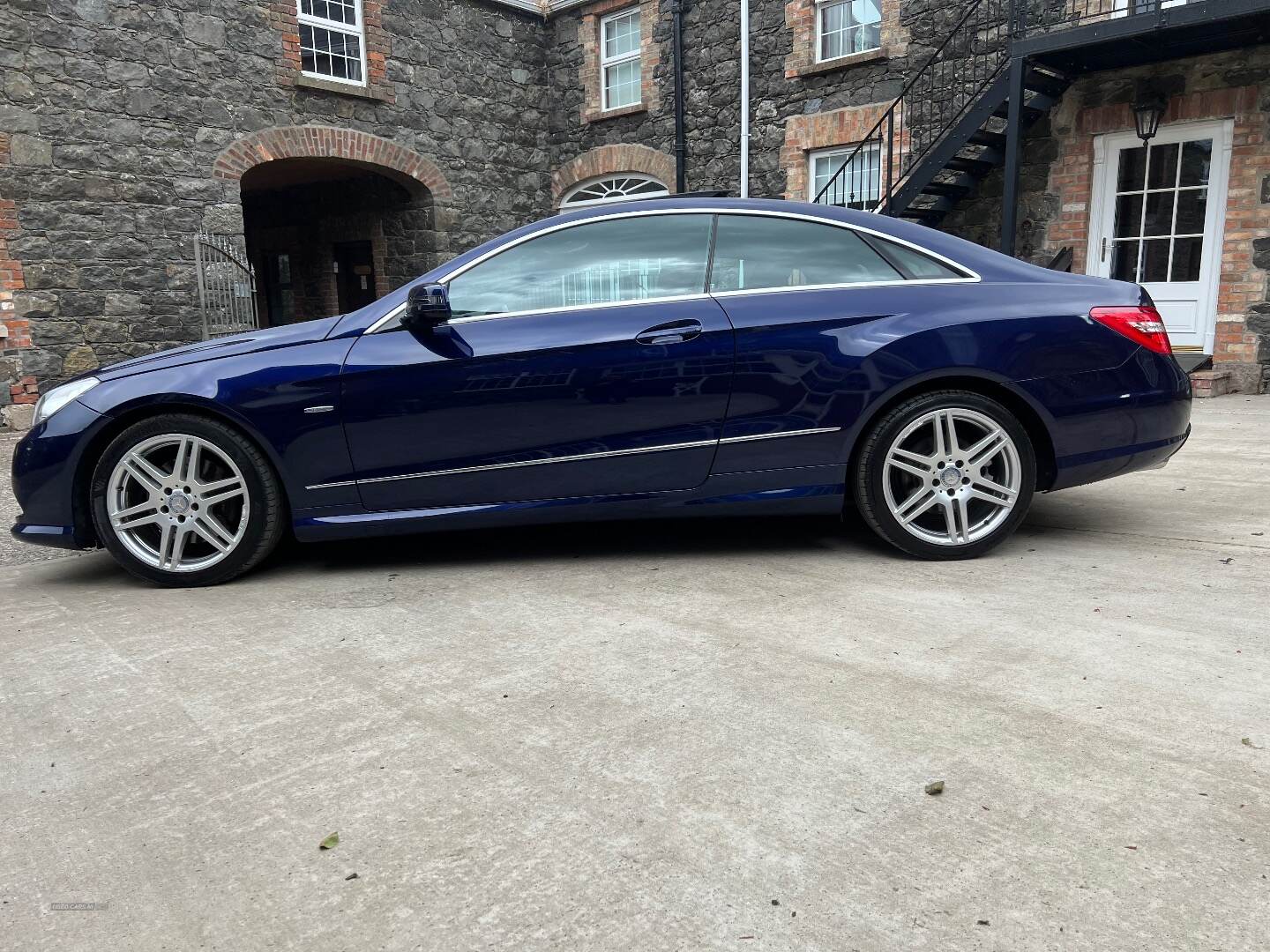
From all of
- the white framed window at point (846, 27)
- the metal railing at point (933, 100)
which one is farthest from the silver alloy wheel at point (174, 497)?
the white framed window at point (846, 27)

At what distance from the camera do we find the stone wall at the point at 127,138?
984cm

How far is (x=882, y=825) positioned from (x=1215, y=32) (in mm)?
9585

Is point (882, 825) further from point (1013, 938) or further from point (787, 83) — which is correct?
point (787, 83)

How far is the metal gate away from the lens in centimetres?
1112

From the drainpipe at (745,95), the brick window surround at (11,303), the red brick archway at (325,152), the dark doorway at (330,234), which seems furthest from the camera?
the dark doorway at (330,234)

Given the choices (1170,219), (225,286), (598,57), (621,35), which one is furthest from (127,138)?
(1170,219)

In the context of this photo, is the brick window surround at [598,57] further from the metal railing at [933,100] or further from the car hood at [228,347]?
the car hood at [228,347]

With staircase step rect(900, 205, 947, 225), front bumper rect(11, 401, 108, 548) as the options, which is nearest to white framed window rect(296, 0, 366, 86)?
staircase step rect(900, 205, 947, 225)

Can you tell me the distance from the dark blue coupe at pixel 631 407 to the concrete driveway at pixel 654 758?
31 cm

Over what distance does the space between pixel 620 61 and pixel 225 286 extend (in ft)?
22.8

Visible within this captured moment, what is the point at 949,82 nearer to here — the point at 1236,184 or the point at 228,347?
the point at 1236,184

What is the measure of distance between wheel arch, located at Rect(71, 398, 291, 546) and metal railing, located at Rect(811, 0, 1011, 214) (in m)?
8.31

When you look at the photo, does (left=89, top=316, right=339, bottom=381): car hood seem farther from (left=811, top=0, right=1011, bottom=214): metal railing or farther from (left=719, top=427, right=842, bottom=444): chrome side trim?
(left=811, top=0, right=1011, bottom=214): metal railing

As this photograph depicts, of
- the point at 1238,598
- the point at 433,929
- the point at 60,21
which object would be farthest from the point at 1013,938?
the point at 60,21
